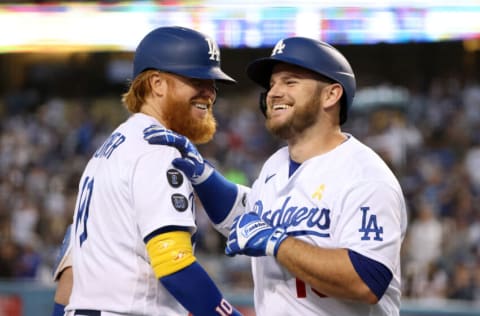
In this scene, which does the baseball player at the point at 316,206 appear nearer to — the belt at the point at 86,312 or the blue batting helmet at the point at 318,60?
the blue batting helmet at the point at 318,60

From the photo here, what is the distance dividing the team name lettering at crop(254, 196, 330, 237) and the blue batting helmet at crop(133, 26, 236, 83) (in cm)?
59

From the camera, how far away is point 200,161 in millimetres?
3889

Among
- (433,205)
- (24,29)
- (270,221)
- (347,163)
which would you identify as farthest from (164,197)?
(24,29)

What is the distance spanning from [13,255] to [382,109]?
4844 millimetres

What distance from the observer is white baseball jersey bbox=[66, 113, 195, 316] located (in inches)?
133

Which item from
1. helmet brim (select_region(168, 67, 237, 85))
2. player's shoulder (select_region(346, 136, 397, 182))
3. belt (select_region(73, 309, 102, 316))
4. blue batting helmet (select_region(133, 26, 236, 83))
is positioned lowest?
belt (select_region(73, 309, 102, 316))

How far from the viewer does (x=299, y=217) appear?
3523 millimetres


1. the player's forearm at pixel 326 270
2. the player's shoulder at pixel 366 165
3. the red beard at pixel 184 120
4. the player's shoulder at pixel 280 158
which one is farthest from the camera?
the player's shoulder at pixel 280 158

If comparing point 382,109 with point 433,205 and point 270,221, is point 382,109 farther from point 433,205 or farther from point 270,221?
point 270,221

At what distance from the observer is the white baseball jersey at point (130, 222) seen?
3.38 meters

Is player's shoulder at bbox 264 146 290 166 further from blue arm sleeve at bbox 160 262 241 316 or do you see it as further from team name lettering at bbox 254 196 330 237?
blue arm sleeve at bbox 160 262 241 316

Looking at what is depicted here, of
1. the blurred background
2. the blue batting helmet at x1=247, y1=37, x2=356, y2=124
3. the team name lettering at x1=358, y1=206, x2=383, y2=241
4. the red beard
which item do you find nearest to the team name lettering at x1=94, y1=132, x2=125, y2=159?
the red beard

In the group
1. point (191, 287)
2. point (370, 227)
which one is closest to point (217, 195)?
point (191, 287)

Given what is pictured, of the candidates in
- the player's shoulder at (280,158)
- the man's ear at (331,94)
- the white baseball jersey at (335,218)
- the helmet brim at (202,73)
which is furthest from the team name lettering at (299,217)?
the helmet brim at (202,73)
